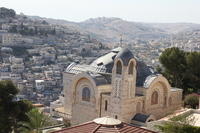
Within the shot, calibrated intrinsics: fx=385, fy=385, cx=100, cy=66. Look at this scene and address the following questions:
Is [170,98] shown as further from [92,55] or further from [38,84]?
[92,55]

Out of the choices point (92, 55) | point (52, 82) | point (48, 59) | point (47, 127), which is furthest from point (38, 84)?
point (47, 127)

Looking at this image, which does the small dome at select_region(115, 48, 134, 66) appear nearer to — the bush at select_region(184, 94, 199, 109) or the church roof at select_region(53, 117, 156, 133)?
the church roof at select_region(53, 117, 156, 133)

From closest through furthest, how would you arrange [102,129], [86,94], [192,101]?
[102,129] → [86,94] → [192,101]

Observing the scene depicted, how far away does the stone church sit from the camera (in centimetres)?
2459

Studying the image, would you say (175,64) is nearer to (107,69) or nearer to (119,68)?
(107,69)

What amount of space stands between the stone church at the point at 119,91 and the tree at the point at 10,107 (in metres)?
3.63

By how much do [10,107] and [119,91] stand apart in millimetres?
7610

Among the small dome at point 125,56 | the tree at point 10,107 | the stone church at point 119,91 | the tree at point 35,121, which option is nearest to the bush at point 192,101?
the stone church at point 119,91

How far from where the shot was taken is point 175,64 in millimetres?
35938

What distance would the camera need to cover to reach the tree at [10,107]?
2562cm

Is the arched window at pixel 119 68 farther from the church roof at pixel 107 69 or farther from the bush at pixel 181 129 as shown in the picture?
the bush at pixel 181 129

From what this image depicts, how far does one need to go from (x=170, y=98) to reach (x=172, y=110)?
3.03 feet

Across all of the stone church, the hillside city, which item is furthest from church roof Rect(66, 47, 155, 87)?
the hillside city

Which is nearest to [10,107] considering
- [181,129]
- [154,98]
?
[154,98]
